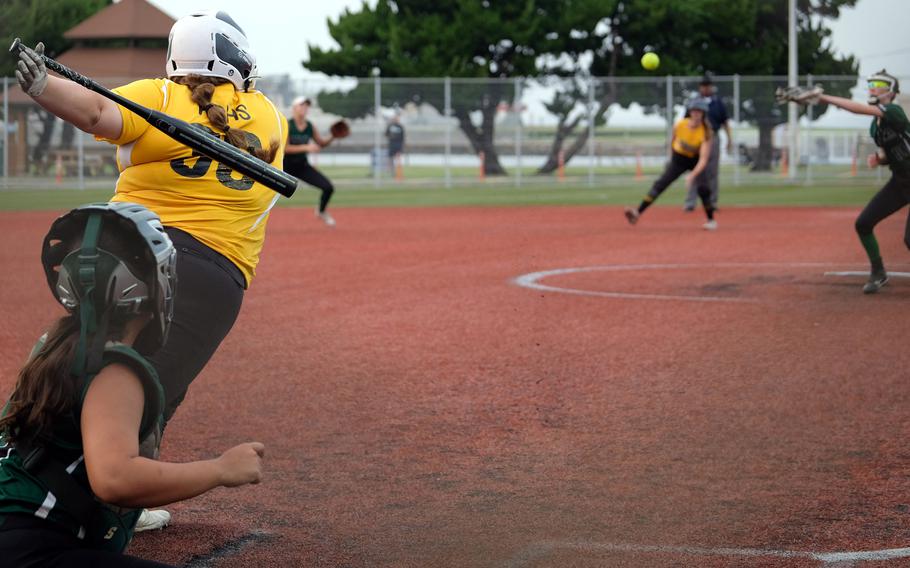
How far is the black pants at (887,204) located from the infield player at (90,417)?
9.87 meters

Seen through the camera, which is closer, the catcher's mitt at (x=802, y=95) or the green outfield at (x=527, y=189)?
the catcher's mitt at (x=802, y=95)

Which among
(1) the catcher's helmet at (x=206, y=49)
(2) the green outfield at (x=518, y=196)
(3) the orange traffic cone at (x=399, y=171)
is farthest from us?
(3) the orange traffic cone at (x=399, y=171)

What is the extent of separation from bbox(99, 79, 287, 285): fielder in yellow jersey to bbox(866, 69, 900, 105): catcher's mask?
8.50 m

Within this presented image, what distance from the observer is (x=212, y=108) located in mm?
4410

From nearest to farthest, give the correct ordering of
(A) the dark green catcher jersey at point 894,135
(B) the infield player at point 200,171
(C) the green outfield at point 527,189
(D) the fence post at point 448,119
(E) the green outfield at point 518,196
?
1. (B) the infield player at point 200,171
2. (A) the dark green catcher jersey at point 894,135
3. (E) the green outfield at point 518,196
4. (C) the green outfield at point 527,189
5. (D) the fence post at point 448,119

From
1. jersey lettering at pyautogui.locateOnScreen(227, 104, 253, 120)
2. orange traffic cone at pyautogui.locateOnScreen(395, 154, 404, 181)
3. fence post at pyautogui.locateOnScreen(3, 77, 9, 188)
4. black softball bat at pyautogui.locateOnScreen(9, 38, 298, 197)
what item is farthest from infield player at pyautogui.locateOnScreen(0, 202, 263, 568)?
orange traffic cone at pyautogui.locateOnScreen(395, 154, 404, 181)

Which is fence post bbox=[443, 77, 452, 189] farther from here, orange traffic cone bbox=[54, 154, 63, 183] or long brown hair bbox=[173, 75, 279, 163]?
long brown hair bbox=[173, 75, 279, 163]

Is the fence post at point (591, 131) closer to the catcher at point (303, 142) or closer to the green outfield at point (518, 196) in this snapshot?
the green outfield at point (518, 196)

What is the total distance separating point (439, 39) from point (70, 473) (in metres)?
45.5

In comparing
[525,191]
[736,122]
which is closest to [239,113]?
[525,191]

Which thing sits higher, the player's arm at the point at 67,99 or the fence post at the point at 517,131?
the fence post at the point at 517,131

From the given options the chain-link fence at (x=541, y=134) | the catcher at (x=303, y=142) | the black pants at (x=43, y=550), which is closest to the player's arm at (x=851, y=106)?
the black pants at (x=43, y=550)

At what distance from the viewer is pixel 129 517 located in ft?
11.2

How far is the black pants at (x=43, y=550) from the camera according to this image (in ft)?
10.0
